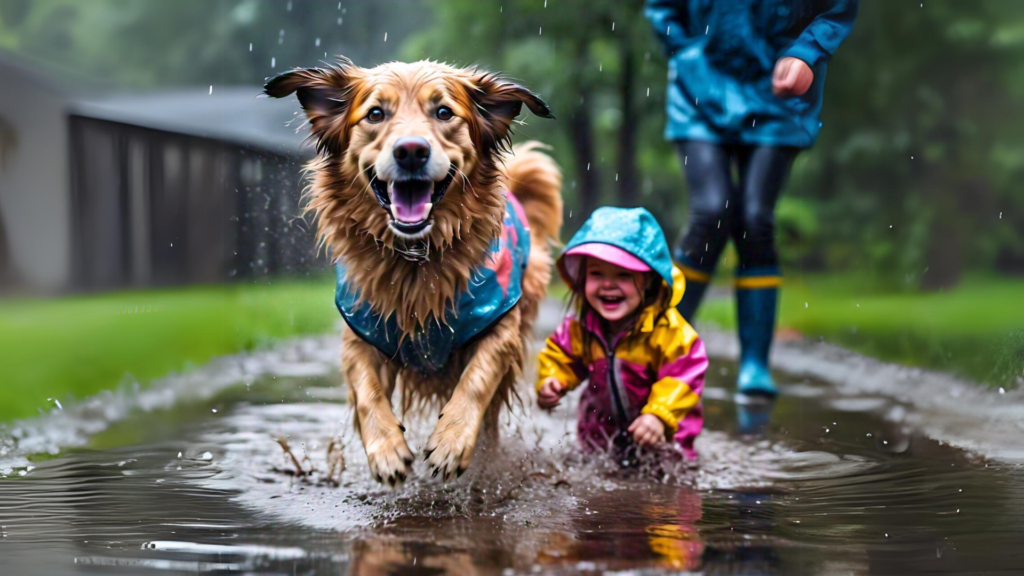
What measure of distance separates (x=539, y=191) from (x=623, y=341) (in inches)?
32.6

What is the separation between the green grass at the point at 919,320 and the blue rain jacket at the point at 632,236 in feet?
5.62

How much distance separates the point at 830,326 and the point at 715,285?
2379 mm

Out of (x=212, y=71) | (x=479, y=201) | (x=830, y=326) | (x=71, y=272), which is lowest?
(x=830, y=326)

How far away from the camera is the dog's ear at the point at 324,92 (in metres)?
2.99

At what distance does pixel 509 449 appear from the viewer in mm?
3803

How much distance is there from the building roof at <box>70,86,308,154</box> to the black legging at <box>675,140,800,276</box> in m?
1.97

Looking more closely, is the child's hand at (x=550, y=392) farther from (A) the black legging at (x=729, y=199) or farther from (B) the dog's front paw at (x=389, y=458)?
(A) the black legging at (x=729, y=199)

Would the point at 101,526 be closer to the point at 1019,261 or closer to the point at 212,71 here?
the point at 212,71

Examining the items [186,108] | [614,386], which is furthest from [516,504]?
[186,108]

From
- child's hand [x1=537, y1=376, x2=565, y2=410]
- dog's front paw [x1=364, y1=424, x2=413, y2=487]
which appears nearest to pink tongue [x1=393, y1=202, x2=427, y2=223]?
dog's front paw [x1=364, y1=424, x2=413, y2=487]

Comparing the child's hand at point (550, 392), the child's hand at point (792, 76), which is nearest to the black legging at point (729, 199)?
the child's hand at point (792, 76)

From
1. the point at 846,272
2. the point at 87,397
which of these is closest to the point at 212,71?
the point at 87,397

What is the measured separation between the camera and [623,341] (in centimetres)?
364

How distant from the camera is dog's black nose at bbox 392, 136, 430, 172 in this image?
8.93 ft
